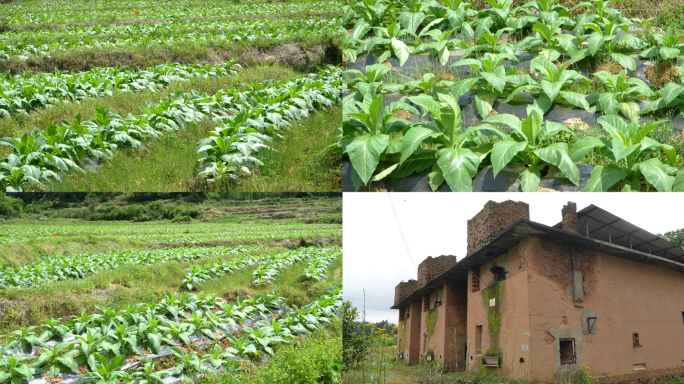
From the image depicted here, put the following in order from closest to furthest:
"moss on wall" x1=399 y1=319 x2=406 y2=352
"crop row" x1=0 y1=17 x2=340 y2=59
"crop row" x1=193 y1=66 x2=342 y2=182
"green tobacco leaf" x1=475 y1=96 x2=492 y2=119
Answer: "green tobacco leaf" x1=475 y1=96 x2=492 y2=119 → "crop row" x1=193 y1=66 x2=342 y2=182 → "moss on wall" x1=399 y1=319 x2=406 y2=352 → "crop row" x1=0 y1=17 x2=340 y2=59

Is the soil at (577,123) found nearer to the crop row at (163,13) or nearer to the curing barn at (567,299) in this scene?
the curing barn at (567,299)

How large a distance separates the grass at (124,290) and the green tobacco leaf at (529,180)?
4.40 m

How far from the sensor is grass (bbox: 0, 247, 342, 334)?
549 cm

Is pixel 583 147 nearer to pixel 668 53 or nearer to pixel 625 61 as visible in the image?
pixel 625 61

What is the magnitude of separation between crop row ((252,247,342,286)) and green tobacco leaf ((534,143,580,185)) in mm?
5283

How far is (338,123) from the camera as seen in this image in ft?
24.1

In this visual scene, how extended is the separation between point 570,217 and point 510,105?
7.73ft

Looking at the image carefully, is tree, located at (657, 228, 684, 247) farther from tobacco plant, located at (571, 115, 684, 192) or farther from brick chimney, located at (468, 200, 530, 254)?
tobacco plant, located at (571, 115, 684, 192)

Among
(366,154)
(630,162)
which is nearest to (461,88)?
(366,154)

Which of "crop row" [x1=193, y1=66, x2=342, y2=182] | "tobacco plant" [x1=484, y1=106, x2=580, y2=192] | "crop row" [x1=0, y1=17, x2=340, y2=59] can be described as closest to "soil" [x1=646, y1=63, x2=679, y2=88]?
"tobacco plant" [x1=484, y1=106, x2=580, y2=192]

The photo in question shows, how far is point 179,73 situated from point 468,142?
864cm

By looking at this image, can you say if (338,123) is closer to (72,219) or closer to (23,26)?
(72,219)

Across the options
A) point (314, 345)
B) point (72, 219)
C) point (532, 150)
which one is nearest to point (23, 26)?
point (72, 219)

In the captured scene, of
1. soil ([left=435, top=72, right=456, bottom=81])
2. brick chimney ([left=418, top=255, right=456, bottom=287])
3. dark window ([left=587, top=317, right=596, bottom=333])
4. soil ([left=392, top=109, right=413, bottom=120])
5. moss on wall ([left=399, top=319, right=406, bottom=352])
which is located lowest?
moss on wall ([left=399, top=319, right=406, bottom=352])
